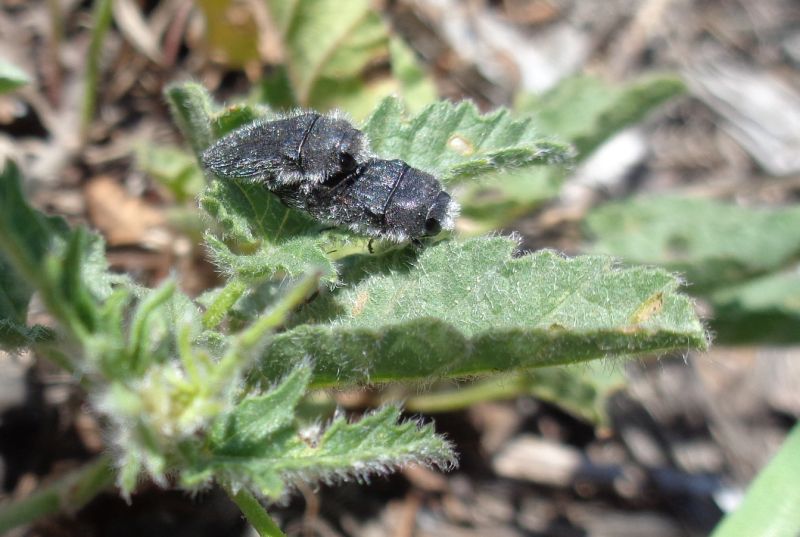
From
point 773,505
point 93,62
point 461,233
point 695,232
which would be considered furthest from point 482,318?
point 93,62

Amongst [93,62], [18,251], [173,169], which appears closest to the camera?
[18,251]

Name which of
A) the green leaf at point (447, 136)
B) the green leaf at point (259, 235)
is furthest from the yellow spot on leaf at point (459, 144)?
the green leaf at point (259, 235)

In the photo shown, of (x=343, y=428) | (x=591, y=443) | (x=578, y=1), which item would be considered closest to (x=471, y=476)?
(x=591, y=443)

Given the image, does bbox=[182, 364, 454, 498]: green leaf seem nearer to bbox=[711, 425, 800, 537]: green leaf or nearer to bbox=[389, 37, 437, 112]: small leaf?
bbox=[711, 425, 800, 537]: green leaf

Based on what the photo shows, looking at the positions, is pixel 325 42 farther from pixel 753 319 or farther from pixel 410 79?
pixel 753 319

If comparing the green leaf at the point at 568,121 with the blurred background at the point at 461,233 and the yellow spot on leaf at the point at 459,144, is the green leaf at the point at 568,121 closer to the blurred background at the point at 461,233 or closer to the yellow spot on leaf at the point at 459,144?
the blurred background at the point at 461,233

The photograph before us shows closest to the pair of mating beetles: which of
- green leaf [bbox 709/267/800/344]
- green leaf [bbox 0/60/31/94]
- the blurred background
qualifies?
green leaf [bbox 0/60/31/94]
